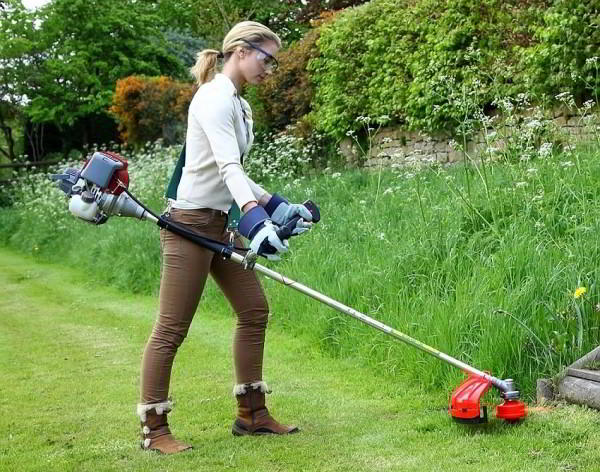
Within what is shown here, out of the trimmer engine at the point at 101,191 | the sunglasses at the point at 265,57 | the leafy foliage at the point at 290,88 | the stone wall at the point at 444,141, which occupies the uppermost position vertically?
the leafy foliage at the point at 290,88

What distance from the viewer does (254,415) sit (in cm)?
428

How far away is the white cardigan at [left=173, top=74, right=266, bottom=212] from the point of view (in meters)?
3.76

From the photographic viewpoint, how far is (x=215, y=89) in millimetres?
3869

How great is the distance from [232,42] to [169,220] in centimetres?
82

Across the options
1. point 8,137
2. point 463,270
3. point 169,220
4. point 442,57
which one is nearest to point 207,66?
point 169,220

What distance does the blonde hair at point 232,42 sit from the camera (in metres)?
3.89

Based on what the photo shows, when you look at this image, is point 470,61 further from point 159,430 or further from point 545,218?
point 159,430

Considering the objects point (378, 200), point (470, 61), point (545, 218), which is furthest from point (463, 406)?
point (470, 61)

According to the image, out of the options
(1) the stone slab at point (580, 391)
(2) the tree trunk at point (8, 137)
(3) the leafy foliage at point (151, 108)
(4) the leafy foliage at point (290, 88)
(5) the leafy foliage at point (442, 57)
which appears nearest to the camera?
(1) the stone slab at point (580, 391)

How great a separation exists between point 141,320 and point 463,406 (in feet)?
15.1

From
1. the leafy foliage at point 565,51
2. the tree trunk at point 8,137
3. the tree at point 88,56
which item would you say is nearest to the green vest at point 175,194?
the leafy foliage at point 565,51

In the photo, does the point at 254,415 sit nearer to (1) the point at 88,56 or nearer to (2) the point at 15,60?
(1) the point at 88,56

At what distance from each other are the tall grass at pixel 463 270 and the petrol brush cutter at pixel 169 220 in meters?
0.59

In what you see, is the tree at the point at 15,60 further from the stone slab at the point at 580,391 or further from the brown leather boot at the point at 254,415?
the stone slab at the point at 580,391
